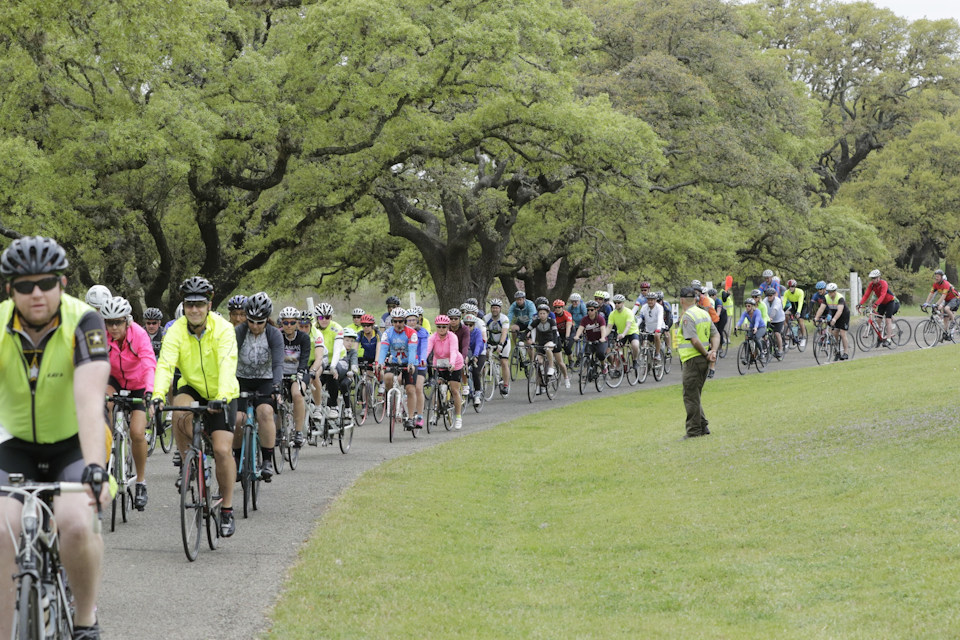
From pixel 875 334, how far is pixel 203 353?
23877mm

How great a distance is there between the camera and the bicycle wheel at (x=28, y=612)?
4.19 metres

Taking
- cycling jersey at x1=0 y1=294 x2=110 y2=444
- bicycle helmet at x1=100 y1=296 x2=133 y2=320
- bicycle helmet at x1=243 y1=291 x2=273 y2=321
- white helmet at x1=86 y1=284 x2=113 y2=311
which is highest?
white helmet at x1=86 y1=284 x2=113 y2=311

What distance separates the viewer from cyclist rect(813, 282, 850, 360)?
2575cm

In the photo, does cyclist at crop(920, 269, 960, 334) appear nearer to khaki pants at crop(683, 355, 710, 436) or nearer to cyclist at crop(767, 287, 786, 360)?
cyclist at crop(767, 287, 786, 360)

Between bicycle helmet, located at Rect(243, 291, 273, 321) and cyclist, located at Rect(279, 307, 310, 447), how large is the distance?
2.78 m

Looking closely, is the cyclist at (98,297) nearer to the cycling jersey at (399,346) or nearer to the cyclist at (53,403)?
the cyclist at (53,403)

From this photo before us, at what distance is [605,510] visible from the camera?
11.0 metres

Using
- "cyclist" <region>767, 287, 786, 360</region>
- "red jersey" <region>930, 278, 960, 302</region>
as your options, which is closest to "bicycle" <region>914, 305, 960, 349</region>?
"red jersey" <region>930, 278, 960, 302</region>

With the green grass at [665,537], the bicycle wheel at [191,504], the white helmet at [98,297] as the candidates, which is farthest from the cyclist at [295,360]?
the bicycle wheel at [191,504]

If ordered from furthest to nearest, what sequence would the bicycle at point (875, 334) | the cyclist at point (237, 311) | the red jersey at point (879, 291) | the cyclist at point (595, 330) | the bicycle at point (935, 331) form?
1. the bicycle at point (875, 334)
2. the bicycle at point (935, 331)
3. the red jersey at point (879, 291)
4. the cyclist at point (595, 330)
5. the cyclist at point (237, 311)

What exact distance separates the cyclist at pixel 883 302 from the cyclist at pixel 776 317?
1.99 m

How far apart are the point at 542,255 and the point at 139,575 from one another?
95.9 ft

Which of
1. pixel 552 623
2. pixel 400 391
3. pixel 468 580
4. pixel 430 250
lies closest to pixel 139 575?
pixel 468 580

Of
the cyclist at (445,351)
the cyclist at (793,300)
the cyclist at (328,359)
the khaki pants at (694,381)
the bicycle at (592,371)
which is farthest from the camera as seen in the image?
the cyclist at (793,300)
